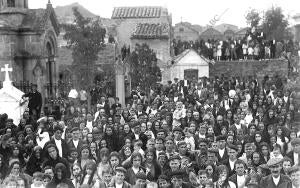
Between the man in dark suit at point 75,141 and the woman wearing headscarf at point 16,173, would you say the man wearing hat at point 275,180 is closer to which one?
the woman wearing headscarf at point 16,173

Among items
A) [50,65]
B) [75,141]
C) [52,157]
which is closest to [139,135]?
[75,141]

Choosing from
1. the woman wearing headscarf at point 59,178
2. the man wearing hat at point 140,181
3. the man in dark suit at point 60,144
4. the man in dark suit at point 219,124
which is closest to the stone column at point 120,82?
the man in dark suit at point 219,124

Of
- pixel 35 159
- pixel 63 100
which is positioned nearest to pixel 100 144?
pixel 35 159

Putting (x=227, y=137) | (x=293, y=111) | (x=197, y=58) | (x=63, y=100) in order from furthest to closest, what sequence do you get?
(x=197, y=58)
(x=63, y=100)
(x=293, y=111)
(x=227, y=137)

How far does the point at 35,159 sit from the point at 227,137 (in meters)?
3.94

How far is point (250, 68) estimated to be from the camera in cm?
3181

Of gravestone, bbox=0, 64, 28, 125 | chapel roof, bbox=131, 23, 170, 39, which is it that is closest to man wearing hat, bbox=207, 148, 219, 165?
gravestone, bbox=0, 64, 28, 125

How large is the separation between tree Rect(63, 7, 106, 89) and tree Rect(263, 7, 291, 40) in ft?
77.0

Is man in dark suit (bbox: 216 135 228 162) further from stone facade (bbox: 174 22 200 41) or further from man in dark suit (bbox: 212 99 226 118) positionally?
stone facade (bbox: 174 22 200 41)

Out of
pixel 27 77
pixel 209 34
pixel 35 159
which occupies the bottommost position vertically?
pixel 35 159

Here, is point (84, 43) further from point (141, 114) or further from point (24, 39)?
point (141, 114)

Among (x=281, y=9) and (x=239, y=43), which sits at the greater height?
(x=281, y=9)

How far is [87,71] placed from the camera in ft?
79.6

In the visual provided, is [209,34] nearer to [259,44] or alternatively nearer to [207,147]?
[259,44]
